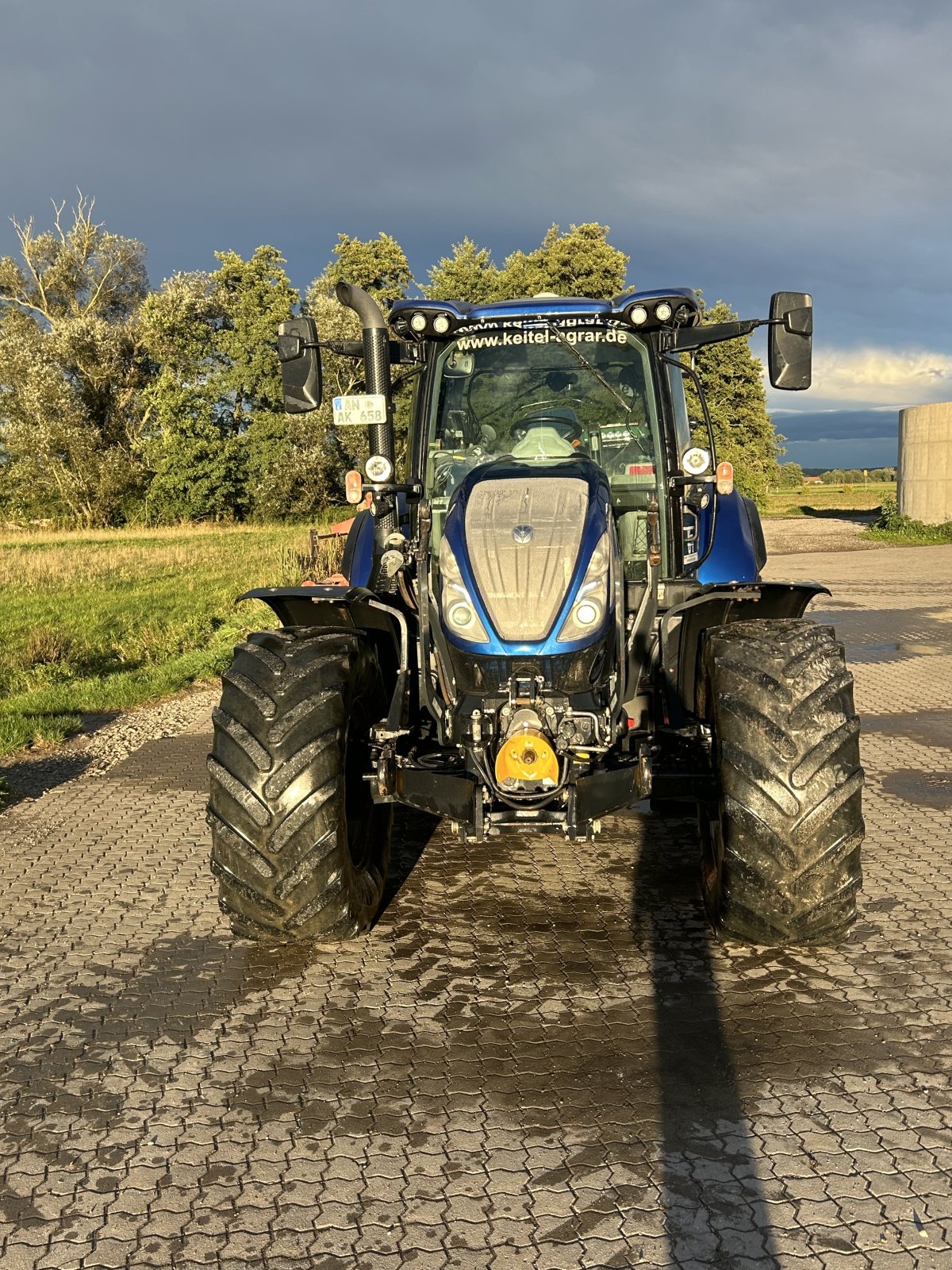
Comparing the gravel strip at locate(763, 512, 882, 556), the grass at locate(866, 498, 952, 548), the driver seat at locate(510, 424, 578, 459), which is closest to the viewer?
the driver seat at locate(510, 424, 578, 459)

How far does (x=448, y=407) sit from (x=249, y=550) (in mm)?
22180

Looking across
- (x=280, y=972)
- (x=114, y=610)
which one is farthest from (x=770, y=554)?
(x=280, y=972)

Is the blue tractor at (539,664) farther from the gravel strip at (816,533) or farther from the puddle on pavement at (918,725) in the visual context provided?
the gravel strip at (816,533)

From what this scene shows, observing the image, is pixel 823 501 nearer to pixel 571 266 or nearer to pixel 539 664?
pixel 571 266

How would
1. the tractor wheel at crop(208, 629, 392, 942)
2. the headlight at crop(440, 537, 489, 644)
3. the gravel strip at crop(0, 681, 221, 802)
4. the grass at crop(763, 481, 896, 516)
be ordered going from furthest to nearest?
the grass at crop(763, 481, 896, 516) → the gravel strip at crop(0, 681, 221, 802) → the headlight at crop(440, 537, 489, 644) → the tractor wheel at crop(208, 629, 392, 942)

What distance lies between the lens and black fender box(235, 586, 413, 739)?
4824mm

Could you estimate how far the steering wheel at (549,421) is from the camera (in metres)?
5.36

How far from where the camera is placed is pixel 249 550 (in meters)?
27.2

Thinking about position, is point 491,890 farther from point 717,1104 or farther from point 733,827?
point 717,1104

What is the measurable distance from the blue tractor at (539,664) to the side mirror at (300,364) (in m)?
0.02

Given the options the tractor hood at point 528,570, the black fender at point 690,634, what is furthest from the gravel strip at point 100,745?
the black fender at point 690,634

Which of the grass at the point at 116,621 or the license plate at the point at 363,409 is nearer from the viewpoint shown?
the license plate at the point at 363,409

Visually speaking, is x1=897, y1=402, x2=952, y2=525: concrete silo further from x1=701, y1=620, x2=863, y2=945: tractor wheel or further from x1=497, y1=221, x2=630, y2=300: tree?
x1=701, y1=620, x2=863, y2=945: tractor wheel

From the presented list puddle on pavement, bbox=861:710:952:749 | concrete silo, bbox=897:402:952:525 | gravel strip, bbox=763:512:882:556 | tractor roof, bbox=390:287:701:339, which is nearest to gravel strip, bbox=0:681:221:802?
tractor roof, bbox=390:287:701:339
